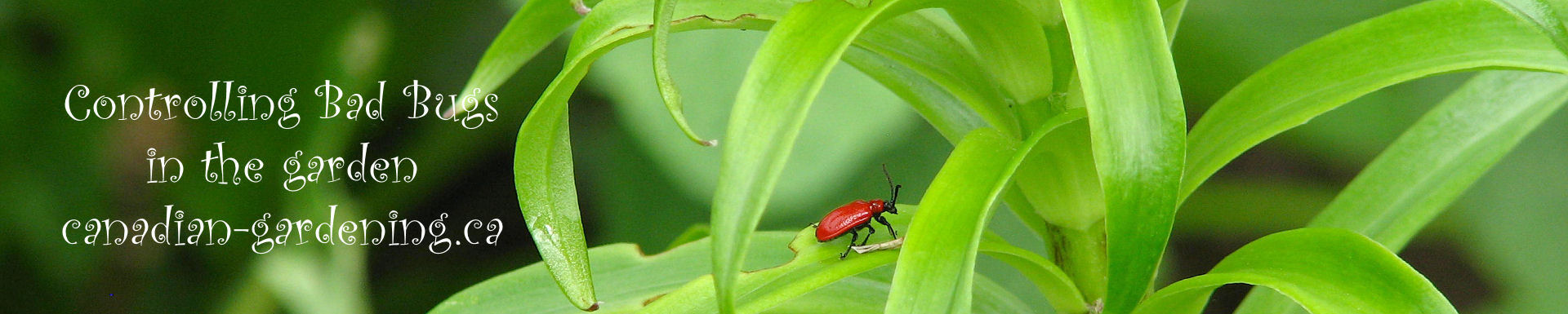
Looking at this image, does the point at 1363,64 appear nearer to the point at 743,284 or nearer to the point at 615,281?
the point at 743,284

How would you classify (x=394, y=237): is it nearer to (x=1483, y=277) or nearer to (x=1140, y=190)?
(x=1140, y=190)

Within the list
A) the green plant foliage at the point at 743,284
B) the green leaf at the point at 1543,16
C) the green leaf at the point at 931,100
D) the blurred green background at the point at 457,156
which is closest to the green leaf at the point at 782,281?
the green plant foliage at the point at 743,284

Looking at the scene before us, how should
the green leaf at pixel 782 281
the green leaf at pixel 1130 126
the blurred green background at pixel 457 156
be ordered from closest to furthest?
the green leaf at pixel 1130 126
the green leaf at pixel 782 281
the blurred green background at pixel 457 156

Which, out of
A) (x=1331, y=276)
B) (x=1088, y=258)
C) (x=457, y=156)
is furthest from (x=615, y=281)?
(x=457, y=156)

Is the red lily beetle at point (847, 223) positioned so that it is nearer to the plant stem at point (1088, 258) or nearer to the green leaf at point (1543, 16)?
the plant stem at point (1088, 258)

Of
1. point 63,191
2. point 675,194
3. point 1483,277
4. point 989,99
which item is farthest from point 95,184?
point 1483,277

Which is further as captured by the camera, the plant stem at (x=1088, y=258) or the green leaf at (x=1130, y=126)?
the plant stem at (x=1088, y=258)

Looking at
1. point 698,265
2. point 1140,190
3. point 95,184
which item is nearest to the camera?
point 1140,190
